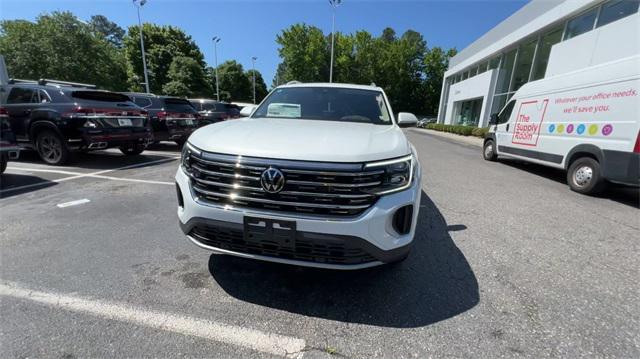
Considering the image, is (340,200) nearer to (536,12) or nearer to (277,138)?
(277,138)

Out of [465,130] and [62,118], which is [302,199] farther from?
[465,130]

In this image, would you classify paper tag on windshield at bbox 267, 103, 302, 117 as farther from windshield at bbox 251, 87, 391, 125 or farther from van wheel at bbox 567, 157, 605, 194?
van wheel at bbox 567, 157, 605, 194

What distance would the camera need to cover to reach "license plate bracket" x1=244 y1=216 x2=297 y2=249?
1775mm

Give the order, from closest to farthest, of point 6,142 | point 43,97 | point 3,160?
point 6,142
point 3,160
point 43,97

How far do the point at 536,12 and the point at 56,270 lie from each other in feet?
81.3

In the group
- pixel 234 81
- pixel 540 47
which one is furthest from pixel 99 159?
pixel 234 81

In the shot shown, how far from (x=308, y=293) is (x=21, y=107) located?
26.2 feet

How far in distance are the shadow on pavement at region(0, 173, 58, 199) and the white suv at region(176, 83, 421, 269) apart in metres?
4.43

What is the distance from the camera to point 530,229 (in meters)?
3.67

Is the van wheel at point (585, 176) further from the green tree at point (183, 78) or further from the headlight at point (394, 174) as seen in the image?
the green tree at point (183, 78)

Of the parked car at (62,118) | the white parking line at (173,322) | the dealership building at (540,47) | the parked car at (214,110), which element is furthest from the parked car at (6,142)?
the dealership building at (540,47)

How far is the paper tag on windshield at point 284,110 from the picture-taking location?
3297 mm

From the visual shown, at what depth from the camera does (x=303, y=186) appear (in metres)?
1.80

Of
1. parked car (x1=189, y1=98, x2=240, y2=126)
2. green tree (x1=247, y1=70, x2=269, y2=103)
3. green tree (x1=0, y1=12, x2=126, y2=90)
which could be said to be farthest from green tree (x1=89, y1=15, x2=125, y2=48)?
parked car (x1=189, y1=98, x2=240, y2=126)
